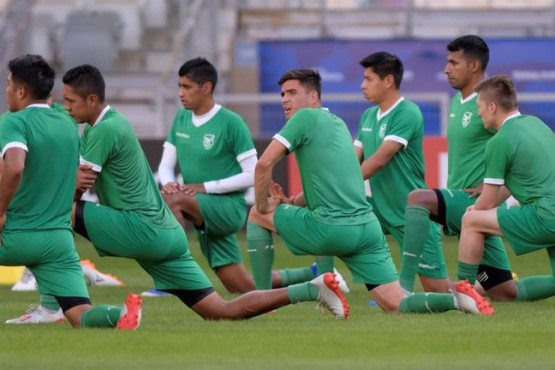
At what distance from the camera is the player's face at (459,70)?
1284cm

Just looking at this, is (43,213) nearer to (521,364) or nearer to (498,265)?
(521,364)

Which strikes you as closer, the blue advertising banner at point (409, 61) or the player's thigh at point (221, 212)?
the player's thigh at point (221, 212)

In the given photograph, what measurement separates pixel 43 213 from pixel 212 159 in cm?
378

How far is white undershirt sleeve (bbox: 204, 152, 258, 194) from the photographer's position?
1334 cm

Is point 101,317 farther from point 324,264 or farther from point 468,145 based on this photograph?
point 468,145

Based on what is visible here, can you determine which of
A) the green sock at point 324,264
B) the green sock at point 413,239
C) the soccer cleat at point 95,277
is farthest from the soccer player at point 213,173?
the green sock at point 413,239

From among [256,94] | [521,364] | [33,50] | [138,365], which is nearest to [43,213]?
[138,365]

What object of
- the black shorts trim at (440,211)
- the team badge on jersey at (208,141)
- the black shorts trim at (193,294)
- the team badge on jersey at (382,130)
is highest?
the team badge on jersey at (382,130)

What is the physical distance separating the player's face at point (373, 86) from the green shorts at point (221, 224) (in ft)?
5.38

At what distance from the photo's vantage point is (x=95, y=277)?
1451 cm

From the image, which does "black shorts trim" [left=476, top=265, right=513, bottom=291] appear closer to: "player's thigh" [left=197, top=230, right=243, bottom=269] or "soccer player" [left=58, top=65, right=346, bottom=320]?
"player's thigh" [left=197, top=230, right=243, bottom=269]

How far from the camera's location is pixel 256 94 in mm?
24750

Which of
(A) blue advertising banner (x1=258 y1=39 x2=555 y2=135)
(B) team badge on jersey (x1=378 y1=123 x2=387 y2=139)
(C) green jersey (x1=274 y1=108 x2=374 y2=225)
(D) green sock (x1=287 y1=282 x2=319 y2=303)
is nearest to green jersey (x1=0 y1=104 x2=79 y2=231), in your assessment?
(D) green sock (x1=287 y1=282 x2=319 y2=303)

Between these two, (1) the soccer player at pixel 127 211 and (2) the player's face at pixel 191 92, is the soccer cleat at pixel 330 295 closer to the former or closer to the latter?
(1) the soccer player at pixel 127 211
